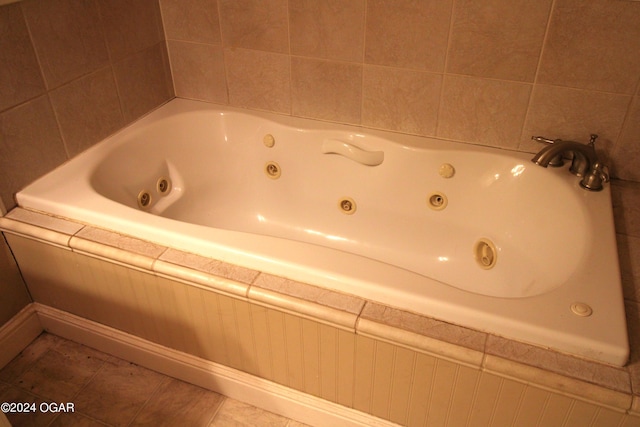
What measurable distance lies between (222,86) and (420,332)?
1.29m

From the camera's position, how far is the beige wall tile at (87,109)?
1.56 meters

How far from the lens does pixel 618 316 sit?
3.43ft

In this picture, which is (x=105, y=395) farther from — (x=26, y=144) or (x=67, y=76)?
(x=67, y=76)

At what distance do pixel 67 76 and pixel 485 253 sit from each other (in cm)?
144

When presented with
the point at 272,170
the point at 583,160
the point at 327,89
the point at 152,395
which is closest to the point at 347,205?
the point at 272,170

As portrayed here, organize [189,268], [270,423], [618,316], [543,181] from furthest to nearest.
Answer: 1. [543,181]
2. [270,423]
3. [189,268]
4. [618,316]

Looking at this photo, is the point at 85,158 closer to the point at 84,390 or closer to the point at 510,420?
the point at 84,390

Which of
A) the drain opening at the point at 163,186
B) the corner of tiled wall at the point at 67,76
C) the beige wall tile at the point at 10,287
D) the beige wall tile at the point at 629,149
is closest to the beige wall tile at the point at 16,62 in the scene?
the corner of tiled wall at the point at 67,76

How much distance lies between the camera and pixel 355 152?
177cm

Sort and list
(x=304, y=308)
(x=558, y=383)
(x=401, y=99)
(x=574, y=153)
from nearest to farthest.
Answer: (x=558, y=383), (x=304, y=308), (x=574, y=153), (x=401, y=99)

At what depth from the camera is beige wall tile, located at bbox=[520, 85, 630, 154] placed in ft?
4.87

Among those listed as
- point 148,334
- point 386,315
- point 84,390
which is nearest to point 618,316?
point 386,315

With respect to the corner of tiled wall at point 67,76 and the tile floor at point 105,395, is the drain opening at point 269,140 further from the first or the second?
the tile floor at point 105,395

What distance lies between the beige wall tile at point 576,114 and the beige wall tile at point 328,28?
0.58 m
